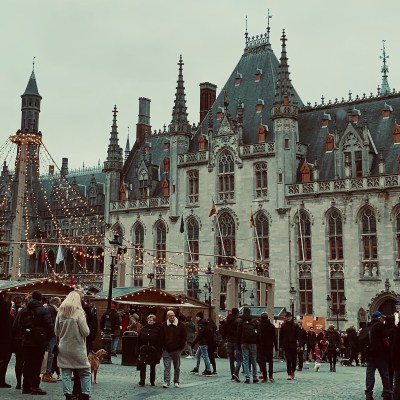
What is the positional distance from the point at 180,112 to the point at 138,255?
41.9 feet

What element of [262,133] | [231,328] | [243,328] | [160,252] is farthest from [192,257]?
[243,328]

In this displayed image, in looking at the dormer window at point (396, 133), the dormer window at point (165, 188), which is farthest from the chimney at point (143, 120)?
the dormer window at point (396, 133)

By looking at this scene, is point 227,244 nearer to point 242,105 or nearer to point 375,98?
point 242,105

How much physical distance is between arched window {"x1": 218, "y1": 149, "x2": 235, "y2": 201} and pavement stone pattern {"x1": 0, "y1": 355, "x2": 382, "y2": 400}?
3245 cm

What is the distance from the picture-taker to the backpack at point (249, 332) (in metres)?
18.5

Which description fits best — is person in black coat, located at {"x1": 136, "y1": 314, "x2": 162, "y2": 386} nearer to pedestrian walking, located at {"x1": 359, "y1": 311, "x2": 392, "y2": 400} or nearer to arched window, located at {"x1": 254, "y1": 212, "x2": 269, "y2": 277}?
pedestrian walking, located at {"x1": 359, "y1": 311, "x2": 392, "y2": 400}

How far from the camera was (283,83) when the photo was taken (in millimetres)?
51406

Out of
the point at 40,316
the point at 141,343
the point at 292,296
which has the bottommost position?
the point at 141,343

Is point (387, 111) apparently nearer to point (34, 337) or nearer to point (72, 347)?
point (34, 337)

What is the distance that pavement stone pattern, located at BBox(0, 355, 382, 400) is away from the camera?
48.6 feet

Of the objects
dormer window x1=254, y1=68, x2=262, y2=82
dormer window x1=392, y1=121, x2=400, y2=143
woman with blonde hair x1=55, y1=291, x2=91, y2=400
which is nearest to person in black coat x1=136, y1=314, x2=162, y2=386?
woman with blonde hair x1=55, y1=291, x2=91, y2=400

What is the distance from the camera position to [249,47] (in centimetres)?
5959

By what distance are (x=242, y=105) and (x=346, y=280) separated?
17.6 meters

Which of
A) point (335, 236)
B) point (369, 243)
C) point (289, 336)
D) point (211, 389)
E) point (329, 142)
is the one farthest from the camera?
point (329, 142)
